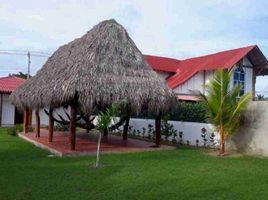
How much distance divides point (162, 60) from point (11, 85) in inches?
420

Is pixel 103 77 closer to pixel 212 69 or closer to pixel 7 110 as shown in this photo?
pixel 212 69

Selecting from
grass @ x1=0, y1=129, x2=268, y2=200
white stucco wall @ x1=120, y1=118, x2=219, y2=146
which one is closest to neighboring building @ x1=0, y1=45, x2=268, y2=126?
white stucco wall @ x1=120, y1=118, x2=219, y2=146

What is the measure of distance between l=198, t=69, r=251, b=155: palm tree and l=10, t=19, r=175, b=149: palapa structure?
160 cm

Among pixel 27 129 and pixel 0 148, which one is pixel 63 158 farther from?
pixel 27 129

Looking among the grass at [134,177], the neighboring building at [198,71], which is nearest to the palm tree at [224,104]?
the grass at [134,177]

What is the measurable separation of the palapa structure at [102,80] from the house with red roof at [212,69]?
10.0 metres

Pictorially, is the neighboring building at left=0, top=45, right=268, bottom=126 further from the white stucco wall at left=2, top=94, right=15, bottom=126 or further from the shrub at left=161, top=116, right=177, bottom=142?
the shrub at left=161, top=116, right=177, bottom=142

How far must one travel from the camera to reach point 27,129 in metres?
20.4

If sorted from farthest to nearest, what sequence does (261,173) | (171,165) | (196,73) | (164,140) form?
(196,73), (164,140), (171,165), (261,173)

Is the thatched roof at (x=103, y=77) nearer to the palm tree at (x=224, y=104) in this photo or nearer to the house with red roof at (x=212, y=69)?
the palm tree at (x=224, y=104)

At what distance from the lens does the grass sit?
7297 mm

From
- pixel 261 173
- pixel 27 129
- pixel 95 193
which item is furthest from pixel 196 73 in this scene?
pixel 95 193

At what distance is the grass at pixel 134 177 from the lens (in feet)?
23.9

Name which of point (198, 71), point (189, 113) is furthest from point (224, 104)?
point (198, 71)
